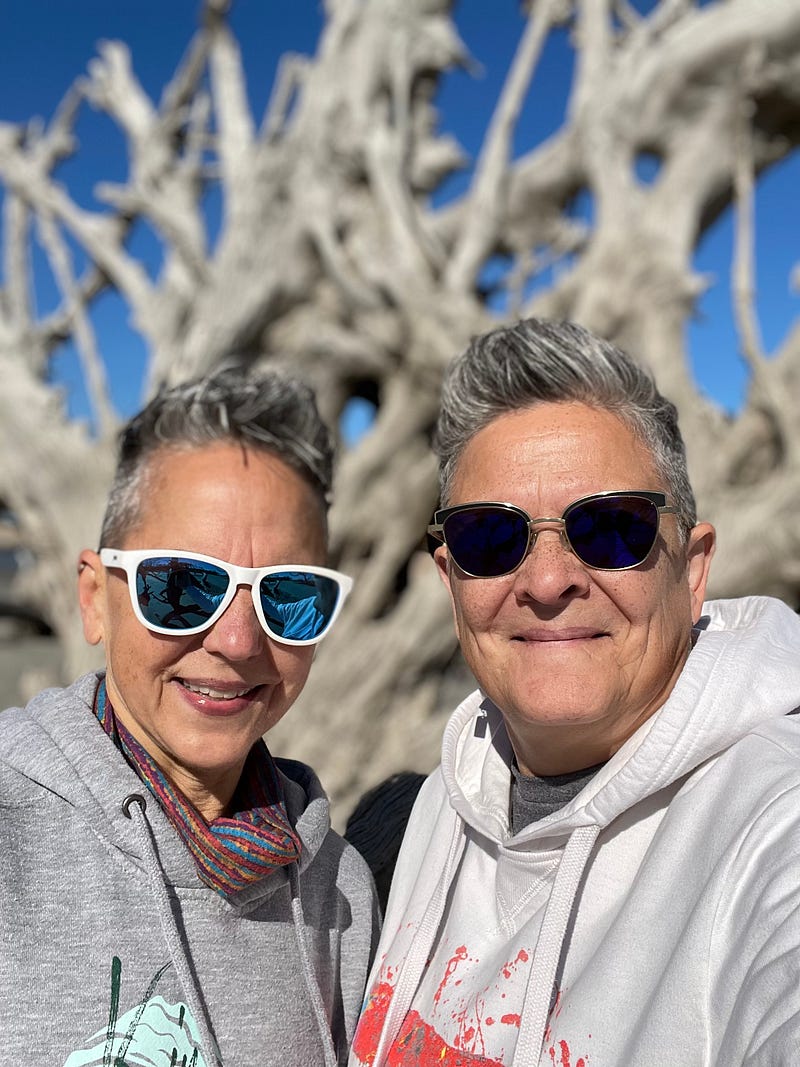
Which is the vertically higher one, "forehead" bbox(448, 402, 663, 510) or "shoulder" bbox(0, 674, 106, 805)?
"forehead" bbox(448, 402, 663, 510)

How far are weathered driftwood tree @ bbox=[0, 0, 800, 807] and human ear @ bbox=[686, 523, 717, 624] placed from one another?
2.48 meters

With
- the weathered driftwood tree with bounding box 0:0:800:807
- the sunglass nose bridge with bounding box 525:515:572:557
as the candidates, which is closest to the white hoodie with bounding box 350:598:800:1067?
the sunglass nose bridge with bounding box 525:515:572:557

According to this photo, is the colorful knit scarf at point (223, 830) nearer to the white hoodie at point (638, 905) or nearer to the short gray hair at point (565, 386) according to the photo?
the white hoodie at point (638, 905)

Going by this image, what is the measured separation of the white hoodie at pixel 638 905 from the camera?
3.04 feet

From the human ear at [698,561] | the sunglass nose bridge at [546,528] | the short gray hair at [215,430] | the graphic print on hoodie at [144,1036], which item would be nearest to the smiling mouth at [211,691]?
the short gray hair at [215,430]

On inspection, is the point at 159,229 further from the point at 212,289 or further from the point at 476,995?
the point at 476,995

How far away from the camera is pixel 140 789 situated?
1.33 meters

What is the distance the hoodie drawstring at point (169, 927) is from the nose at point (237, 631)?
9.4 inches

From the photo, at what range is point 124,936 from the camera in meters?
1.25

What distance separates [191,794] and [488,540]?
61 centimetres

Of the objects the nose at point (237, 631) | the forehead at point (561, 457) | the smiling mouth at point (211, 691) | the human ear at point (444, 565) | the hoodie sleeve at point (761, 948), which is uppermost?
the forehead at point (561, 457)

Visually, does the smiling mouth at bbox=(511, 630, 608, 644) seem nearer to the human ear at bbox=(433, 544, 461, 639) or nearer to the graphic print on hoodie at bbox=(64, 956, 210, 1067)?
the human ear at bbox=(433, 544, 461, 639)

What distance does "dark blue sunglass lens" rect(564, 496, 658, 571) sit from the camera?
1.28 meters

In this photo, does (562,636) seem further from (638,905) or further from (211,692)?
(211,692)
